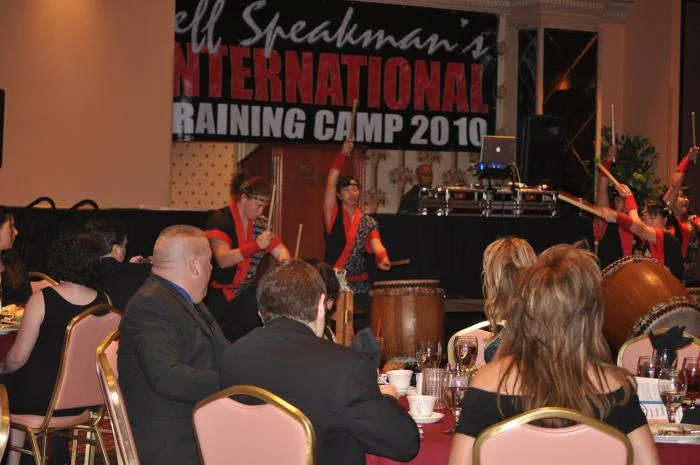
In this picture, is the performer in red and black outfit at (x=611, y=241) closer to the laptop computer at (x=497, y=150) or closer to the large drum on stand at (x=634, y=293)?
the laptop computer at (x=497, y=150)

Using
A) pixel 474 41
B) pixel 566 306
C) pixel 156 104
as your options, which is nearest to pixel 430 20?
pixel 474 41

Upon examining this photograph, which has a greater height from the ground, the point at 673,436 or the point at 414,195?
the point at 414,195

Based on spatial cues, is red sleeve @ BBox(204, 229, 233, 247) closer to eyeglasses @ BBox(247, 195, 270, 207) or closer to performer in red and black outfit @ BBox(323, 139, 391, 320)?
eyeglasses @ BBox(247, 195, 270, 207)

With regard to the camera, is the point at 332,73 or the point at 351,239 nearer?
the point at 351,239

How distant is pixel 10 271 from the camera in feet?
19.0

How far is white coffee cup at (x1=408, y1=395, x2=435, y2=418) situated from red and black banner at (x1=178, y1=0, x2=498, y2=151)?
7772 millimetres

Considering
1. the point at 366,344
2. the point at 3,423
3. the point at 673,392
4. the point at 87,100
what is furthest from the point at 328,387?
the point at 87,100

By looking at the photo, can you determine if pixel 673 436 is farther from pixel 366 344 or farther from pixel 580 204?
pixel 580 204

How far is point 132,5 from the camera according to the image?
9906 mm

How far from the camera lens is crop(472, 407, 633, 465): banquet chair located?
7.82 ft

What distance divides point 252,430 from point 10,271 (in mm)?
3606

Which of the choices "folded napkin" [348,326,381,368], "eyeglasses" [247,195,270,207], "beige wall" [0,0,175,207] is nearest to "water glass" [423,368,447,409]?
"folded napkin" [348,326,381,368]

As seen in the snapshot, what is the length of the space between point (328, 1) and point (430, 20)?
1.27 m

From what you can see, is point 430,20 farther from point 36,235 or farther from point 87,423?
point 87,423
